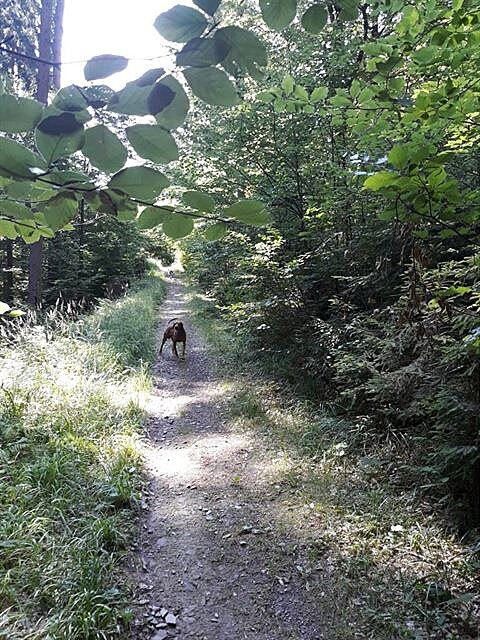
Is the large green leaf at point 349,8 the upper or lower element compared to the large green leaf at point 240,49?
upper

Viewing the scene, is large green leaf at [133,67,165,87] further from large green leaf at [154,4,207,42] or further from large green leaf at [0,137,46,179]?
large green leaf at [0,137,46,179]

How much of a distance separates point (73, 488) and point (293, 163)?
232 inches

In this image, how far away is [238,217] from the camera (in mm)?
767

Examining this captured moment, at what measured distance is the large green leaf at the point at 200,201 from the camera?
2.63ft

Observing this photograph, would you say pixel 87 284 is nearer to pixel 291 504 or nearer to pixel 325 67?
pixel 325 67

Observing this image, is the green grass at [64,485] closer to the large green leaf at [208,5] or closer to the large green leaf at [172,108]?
the large green leaf at [172,108]

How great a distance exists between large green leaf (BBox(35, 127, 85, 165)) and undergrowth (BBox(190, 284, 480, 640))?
326 centimetres

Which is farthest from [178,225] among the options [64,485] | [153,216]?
[64,485]

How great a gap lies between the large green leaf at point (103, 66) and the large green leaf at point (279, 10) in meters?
0.28

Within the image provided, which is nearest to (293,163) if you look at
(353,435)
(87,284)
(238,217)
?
(353,435)

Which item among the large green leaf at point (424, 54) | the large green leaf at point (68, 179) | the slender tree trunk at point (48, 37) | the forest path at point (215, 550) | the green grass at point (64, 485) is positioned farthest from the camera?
the slender tree trunk at point (48, 37)

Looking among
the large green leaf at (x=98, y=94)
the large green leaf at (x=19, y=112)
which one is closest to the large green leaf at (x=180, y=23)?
the large green leaf at (x=98, y=94)

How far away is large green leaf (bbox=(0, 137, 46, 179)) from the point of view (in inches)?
27.1

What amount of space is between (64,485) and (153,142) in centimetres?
398
